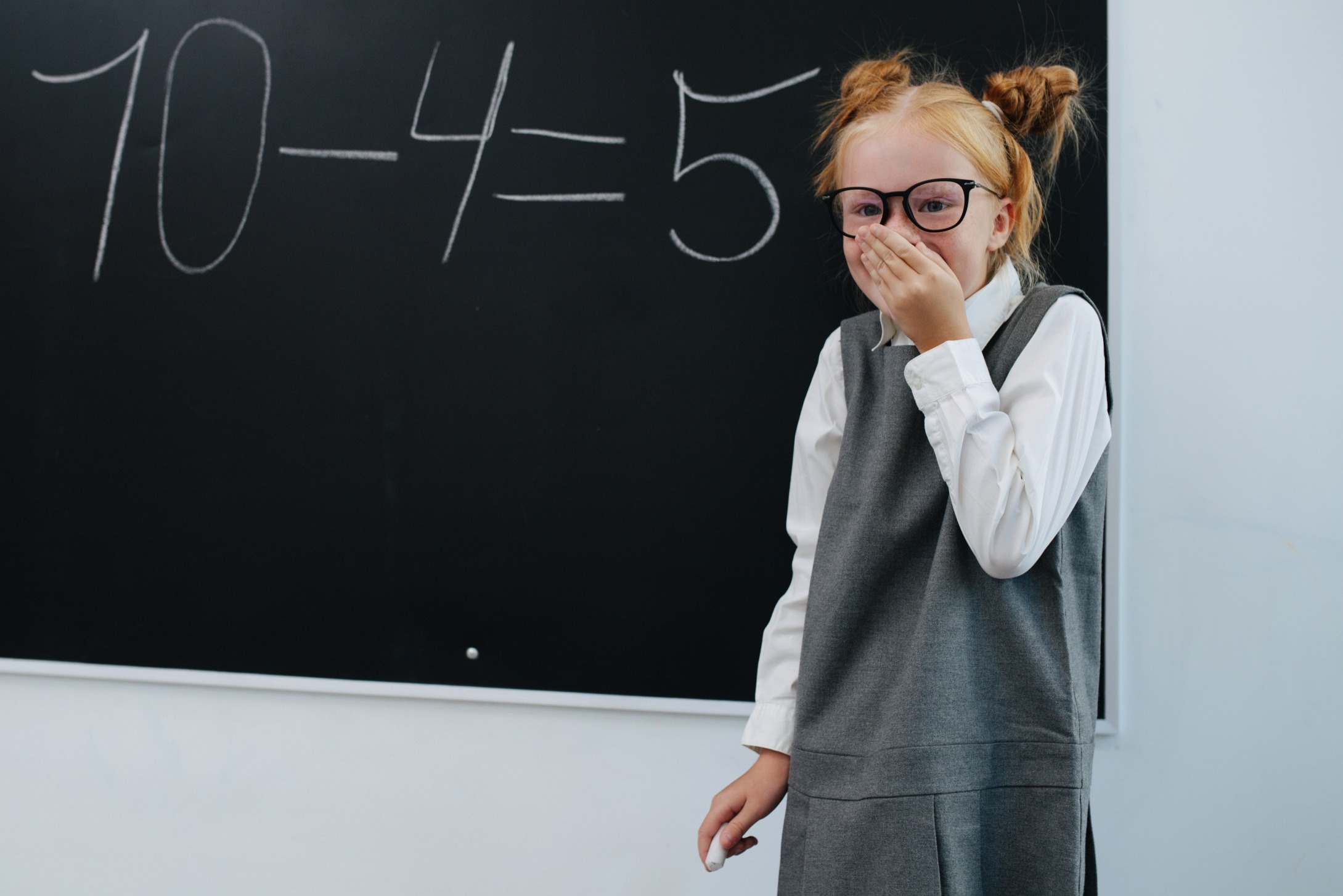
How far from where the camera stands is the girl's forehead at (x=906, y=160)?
73cm

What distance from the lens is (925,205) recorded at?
28.9 inches

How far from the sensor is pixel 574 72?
1136mm

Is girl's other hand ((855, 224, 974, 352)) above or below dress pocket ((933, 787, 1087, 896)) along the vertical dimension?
above

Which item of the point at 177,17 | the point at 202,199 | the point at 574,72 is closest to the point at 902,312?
the point at 574,72

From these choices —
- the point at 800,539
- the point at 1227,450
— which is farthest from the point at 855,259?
the point at 1227,450

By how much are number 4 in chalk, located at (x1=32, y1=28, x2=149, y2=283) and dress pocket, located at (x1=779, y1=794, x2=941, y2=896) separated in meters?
1.24

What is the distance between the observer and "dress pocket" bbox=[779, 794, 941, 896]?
0.64 metres

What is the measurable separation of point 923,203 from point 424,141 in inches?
29.0

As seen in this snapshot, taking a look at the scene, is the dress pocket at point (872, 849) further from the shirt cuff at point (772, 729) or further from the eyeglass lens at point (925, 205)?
the eyeglass lens at point (925, 205)

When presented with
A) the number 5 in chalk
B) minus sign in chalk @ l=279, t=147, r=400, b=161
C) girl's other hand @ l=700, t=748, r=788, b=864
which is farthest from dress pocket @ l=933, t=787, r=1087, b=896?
minus sign in chalk @ l=279, t=147, r=400, b=161

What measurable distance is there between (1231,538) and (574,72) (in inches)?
40.9

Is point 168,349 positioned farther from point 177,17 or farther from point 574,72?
point 574,72

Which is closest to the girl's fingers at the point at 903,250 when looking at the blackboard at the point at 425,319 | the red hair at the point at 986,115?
the red hair at the point at 986,115

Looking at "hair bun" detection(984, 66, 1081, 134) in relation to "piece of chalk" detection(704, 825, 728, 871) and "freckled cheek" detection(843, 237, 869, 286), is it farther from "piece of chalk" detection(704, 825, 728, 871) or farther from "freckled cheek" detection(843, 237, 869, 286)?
"piece of chalk" detection(704, 825, 728, 871)
